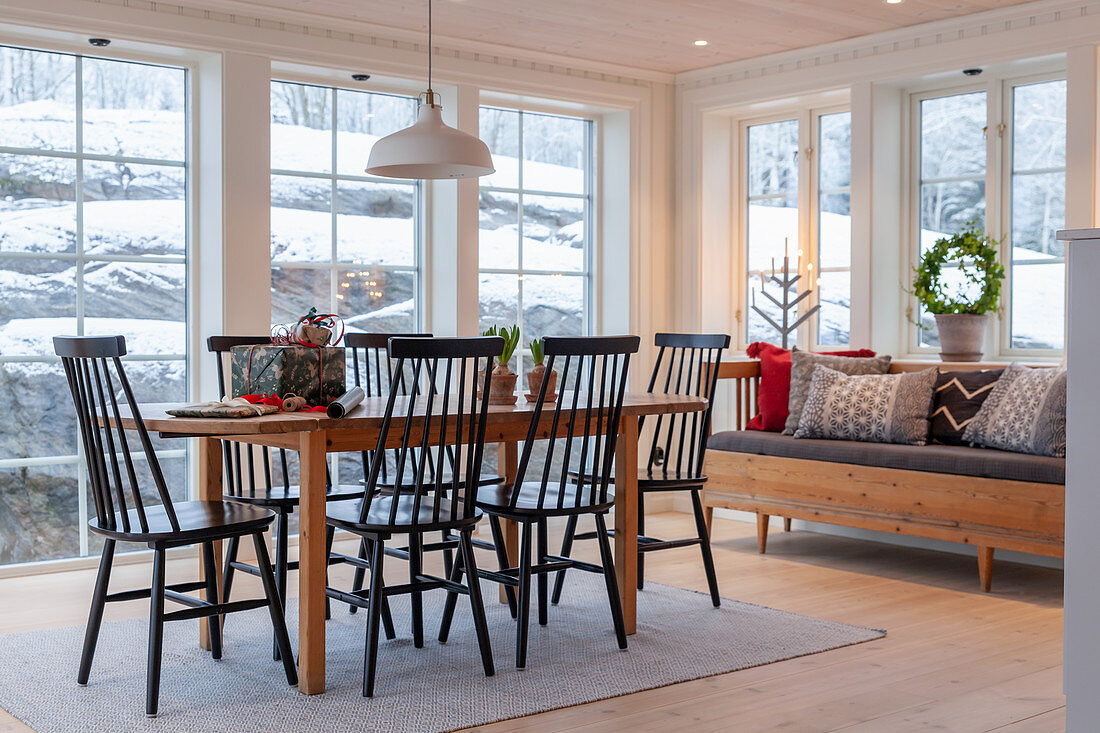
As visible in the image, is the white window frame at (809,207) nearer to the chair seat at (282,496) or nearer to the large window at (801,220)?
the large window at (801,220)

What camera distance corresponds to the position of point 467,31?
203 inches

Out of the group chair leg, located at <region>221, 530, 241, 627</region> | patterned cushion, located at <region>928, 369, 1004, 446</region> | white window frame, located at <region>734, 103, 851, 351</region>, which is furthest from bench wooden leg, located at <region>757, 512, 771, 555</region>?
chair leg, located at <region>221, 530, 241, 627</region>

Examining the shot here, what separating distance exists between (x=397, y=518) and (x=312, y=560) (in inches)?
9.9

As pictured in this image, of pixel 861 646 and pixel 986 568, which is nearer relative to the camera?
pixel 861 646

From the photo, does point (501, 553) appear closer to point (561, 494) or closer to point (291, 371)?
point (561, 494)

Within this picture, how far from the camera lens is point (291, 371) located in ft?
10.3

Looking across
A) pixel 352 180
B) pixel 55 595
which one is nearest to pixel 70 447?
pixel 55 595

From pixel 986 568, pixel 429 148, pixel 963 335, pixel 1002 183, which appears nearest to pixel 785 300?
pixel 963 335

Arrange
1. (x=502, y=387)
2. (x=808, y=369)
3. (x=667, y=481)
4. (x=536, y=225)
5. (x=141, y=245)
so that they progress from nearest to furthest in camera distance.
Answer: (x=502, y=387) < (x=667, y=481) < (x=141, y=245) < (x=808, y=369) < (x=536, y=225)

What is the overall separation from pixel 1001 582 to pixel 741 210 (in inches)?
100

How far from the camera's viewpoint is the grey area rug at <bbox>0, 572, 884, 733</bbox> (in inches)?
109

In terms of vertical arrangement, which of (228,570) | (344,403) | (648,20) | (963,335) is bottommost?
(228,570)

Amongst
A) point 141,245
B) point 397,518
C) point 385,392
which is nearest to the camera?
point 397,518

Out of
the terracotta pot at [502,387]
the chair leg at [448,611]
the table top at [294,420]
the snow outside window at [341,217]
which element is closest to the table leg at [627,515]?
the table top at [294,420]
